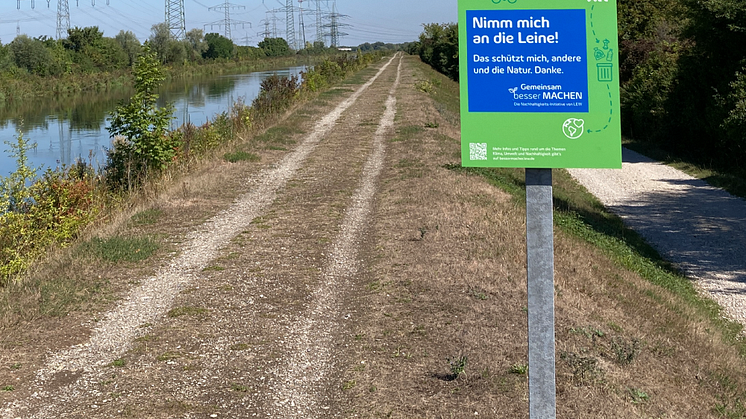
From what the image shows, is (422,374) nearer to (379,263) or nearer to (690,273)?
(379,263)

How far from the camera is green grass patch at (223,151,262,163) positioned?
14633 mm

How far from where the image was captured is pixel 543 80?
3.28m

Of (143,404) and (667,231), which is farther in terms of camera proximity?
(667,231)

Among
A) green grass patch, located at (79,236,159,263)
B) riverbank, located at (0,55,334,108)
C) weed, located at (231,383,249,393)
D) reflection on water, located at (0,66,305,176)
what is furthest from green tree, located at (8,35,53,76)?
weed, located at (231,383,249,393)

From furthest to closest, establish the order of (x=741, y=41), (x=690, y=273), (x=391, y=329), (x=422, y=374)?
(x=741, y=41) → (x=690, y=273) → (x=391, y=329) → (x=422, y=374)

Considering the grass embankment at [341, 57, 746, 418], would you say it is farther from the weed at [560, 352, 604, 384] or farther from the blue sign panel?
the blue sign panel

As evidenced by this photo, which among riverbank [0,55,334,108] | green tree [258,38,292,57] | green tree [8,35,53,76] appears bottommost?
riverbank [0,55,334,108]

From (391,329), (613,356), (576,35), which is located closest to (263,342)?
(391,329)

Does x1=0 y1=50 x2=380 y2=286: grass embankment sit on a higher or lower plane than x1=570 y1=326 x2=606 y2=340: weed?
higher

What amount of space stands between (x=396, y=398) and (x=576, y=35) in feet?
8.69

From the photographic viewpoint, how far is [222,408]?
464 centimetres

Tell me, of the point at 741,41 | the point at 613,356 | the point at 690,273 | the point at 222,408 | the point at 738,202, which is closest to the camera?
the point at 222,408

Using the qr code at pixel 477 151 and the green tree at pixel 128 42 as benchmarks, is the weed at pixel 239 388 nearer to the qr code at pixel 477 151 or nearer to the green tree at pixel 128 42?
the qr code at pixel 477 151

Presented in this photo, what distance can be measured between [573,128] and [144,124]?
1058 cm
